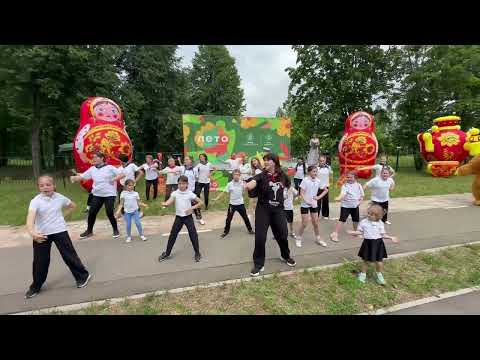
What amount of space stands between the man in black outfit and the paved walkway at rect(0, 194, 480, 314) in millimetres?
451

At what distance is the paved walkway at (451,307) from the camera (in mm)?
3315

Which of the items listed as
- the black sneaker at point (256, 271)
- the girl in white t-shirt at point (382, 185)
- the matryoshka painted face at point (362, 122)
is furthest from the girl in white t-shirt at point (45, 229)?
the matryoshka painted face at point (362, 122)

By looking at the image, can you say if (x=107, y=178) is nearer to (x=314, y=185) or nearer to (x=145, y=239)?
(x=145, y=239)

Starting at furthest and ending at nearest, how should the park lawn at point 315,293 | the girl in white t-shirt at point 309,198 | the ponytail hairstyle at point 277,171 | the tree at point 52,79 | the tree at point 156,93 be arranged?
the tree at point 156,93 → the tree at point 52,79 → the girl in white t-shirt at point 309,198 → the ponytail hairstyle at point 277,171 → the park lawn at point 315,293

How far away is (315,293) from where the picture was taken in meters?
3.68

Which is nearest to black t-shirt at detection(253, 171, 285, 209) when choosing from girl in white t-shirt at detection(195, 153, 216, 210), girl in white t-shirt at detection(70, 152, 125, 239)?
girl in white t-shirt at detection(70, 152, 125, 239)

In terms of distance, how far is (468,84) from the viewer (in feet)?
65.8

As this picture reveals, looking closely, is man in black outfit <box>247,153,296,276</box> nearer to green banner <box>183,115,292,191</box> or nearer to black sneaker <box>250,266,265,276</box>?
black sneaker <box>250,266,265,276</box>

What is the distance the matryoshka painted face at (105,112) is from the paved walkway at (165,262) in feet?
14.6

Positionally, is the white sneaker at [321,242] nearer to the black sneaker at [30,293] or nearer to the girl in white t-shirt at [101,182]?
the girl in white t-shirt at [101,182]

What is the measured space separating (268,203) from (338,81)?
1870cm

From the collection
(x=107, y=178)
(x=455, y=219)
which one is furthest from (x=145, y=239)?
(x=455, y=219)

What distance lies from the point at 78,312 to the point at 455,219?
8638mm
